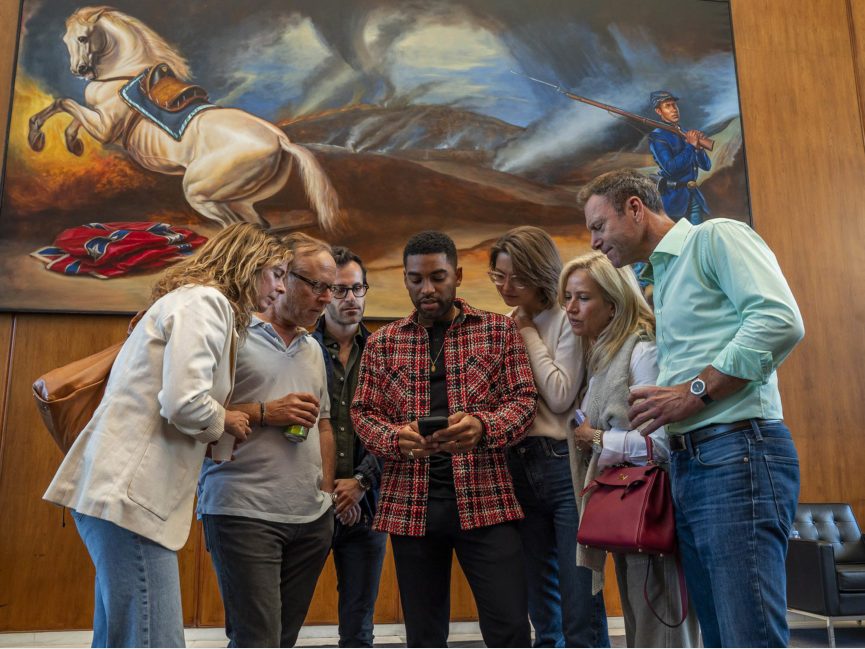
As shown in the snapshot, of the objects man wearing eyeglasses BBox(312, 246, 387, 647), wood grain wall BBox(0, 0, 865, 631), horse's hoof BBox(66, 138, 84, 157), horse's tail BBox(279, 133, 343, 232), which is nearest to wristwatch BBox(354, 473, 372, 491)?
man wearing eyeglasses BBox(312, 246, 387, 647)

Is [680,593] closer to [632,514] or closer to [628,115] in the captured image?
[632,514]

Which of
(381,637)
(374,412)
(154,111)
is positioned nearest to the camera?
(374,412)

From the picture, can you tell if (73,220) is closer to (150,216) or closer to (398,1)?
(150,216)

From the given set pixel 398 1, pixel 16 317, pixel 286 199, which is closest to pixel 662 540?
pixel 286 199

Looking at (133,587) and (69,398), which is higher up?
(69,398)

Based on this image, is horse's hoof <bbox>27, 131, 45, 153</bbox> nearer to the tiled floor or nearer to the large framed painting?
the large framed painting

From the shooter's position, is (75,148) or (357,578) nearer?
(357,578)

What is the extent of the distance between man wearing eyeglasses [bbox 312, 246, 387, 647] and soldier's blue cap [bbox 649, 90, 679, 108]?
3.51 m

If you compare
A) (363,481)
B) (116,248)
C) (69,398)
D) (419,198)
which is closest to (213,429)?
(69,398)

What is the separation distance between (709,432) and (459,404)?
27.7 inches

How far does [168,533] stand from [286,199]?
3728 millimetres

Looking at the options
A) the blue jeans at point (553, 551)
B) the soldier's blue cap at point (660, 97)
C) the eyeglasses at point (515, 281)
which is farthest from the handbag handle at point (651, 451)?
the soldier's blue cap at point (660, 97)

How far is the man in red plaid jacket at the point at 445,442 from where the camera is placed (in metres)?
2.00

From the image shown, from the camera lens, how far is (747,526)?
5.21ft
